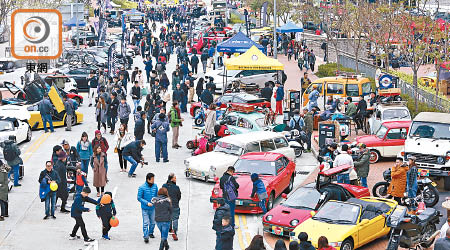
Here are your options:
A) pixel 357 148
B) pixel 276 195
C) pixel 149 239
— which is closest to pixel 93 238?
pixel 149 239

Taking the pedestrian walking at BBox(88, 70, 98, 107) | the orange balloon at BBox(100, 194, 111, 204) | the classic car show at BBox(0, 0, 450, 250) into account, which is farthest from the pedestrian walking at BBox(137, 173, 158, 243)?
the pedestrian walking at BBox(88, 70, 98, 107)

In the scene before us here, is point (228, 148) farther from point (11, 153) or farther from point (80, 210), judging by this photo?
point (80, 210)

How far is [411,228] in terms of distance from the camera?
667 inches

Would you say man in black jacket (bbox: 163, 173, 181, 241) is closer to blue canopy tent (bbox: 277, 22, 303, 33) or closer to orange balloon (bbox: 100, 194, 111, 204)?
orange balloon (bbox: 100, 194, 111, 204)

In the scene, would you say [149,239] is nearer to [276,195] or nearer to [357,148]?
[276,195]

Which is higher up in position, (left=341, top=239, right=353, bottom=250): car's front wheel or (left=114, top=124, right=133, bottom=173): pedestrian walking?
(left=114, top=124, right=133, bottom=173): pedestrian walking

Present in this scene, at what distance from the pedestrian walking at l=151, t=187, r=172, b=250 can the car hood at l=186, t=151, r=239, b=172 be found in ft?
21.7

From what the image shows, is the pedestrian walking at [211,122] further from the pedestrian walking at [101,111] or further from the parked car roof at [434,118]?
the parked car roof at [434,118]

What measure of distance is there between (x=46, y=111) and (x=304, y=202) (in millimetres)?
15481

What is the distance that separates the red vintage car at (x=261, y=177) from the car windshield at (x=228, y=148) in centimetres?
134

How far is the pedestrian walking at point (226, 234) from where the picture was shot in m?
15.7

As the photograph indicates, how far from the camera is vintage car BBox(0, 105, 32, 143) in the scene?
1123 inches

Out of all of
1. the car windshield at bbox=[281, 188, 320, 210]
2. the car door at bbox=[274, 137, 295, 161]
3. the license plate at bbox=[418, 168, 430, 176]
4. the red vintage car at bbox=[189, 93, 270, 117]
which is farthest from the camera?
the red vintage car at bbox=[189, 93, 270, 117]

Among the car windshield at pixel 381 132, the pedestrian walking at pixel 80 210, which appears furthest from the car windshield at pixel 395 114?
the pedestrian walking at pixel 80 210
